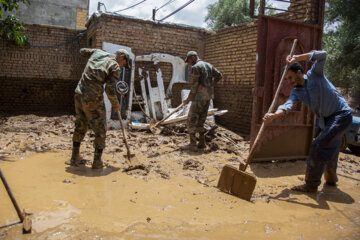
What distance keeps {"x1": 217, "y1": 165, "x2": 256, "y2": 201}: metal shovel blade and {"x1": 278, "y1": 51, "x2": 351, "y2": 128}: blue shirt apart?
3.21 ft

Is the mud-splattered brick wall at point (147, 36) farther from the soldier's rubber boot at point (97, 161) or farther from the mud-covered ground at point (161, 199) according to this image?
the soldier's rubber boot at point (97, 161)

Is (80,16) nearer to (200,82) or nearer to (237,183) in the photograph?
(200,82)

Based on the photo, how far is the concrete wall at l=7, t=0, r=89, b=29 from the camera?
15023mm

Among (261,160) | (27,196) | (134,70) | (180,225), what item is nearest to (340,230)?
(180,225)

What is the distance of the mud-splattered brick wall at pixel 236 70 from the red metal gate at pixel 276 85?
2374 mm

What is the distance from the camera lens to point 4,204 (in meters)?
2.78

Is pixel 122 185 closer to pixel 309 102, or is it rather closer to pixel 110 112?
pixel 309 102

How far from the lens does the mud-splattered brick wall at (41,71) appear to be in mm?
8648

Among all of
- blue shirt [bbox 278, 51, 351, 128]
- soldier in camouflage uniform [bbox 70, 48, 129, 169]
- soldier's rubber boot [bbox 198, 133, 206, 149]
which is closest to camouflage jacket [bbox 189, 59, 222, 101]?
soldier's rubber boot [bbox 198, 133, 206, 149]

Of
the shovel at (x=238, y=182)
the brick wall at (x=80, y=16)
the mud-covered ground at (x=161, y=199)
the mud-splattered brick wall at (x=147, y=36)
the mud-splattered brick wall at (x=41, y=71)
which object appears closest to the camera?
the mud-covered ground at (x=161, y=199)

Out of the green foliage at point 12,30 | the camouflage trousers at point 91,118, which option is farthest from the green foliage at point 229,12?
the camouflage trousers at point 91,118

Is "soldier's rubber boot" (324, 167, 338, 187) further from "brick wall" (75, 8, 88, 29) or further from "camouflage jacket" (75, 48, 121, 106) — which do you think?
"brick wall" (75, 8, 88, 29)

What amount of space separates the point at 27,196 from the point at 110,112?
15.6ft

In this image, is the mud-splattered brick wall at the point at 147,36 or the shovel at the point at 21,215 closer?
the shovel at the point at 21,215
